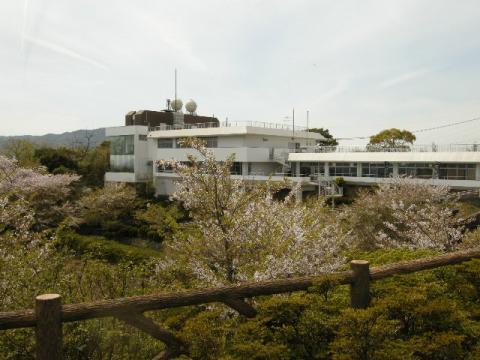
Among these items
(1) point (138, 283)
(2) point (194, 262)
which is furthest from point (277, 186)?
(1) point (138, 283)

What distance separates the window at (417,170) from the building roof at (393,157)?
2.69ft

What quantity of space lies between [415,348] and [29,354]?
4201mm

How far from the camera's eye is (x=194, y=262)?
838 cm

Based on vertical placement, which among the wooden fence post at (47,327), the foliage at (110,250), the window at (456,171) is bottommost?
the foliage at (110,250)

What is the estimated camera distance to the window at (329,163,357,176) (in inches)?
1326

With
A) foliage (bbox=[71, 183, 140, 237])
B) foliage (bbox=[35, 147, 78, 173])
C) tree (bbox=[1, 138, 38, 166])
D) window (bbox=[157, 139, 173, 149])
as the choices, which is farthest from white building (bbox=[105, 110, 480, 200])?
tree (bbox=[1, 138, 38, 166])

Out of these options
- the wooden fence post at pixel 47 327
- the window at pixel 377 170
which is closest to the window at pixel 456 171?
the window at pixel 377 170

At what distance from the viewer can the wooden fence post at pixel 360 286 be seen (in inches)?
183

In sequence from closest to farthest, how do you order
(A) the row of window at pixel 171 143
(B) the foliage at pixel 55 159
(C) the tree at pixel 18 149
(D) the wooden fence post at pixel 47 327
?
(D) the wooden fence post at pixel 47 327 → (A) the row of window at pixel 171 143 → (B) the foliage at pixel 55 159 → (C) the tree at pixel 18 149

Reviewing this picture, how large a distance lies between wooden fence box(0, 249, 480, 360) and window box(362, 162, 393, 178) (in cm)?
2801

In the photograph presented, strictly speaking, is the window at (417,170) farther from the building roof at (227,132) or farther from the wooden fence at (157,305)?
the wooden fence at (157,305)

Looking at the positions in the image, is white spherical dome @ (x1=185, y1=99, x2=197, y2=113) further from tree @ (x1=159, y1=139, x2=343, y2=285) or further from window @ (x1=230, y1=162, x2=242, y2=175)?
tree @ (x1=159, y1=139, x2=343, y2=285)

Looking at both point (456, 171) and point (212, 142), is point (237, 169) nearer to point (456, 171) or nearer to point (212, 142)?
point (212, 142)

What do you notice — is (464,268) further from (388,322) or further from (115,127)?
(115,127)
